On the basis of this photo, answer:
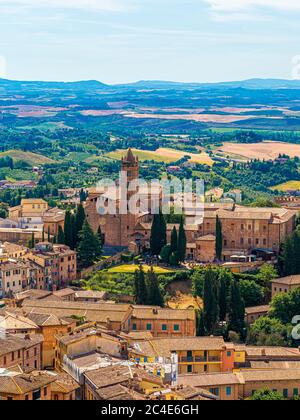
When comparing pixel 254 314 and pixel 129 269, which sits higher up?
pixel 129 269

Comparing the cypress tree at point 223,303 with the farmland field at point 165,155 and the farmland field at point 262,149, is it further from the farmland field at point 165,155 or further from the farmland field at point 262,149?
the farmland field at point 262,149

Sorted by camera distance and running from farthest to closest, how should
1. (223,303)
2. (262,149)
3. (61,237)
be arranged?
(262,149) < (61,237) < (223,303)

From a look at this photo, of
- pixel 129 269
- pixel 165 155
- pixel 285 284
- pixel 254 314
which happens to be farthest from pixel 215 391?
pixel 165 155

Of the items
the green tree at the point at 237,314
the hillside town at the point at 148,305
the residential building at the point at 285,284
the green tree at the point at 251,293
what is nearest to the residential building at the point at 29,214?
the hillside town at the point at 148,305

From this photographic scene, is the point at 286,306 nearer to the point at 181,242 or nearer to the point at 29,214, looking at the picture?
the point at 181,242

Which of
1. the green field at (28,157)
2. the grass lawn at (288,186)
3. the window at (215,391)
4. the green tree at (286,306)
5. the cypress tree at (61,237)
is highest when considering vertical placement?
the cypress tree at (61,237)

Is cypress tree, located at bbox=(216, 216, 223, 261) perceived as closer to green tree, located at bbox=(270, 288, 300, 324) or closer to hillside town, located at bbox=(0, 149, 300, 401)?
hillside town, located at bbox=(0, 149, 300, 401)

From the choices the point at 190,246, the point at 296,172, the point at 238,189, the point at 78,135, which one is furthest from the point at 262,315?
the point at 78,135
